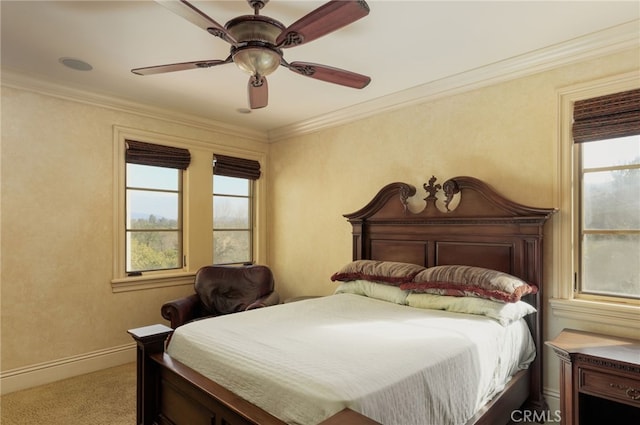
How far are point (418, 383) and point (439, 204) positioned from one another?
1.99 meters

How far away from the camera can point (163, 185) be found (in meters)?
4.05

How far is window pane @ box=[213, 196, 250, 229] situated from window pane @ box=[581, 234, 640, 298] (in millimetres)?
3711

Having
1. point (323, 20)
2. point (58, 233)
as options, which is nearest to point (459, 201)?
point (323, 20)

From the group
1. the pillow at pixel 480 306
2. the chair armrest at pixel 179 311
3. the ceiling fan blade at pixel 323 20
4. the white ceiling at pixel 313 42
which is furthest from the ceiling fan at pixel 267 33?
the chair armrest at pixel 179 311

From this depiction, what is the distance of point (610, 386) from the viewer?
6.30 ft

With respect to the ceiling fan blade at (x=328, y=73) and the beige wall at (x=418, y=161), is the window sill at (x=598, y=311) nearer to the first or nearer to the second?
the beige wall at (x=418, y=161)

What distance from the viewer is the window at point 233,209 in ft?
14.8

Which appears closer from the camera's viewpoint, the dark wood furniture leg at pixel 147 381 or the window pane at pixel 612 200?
the dark wood furniture leg at pixel 147 381

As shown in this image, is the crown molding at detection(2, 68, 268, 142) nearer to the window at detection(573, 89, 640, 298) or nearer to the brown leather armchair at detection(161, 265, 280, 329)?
the brown leather armchair at detection(161, 265, 280, 329)

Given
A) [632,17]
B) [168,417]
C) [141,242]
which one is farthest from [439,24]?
[141,242]

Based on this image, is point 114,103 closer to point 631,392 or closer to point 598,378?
point 598,378

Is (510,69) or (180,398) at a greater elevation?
(510,69)

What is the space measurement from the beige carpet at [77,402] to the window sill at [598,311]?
317 cm

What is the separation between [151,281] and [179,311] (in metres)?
0.77
